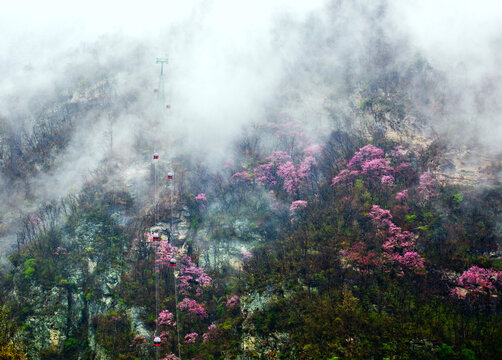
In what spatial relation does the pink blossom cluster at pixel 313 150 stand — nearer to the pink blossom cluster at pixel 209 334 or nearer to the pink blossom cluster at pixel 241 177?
the pink blossom cluster at pixel 241 177

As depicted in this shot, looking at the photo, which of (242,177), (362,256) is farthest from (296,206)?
(362,256)

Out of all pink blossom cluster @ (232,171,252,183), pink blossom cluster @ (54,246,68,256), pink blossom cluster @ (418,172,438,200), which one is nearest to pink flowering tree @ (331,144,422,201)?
pink blossom cluster @ (418,172,438,200)

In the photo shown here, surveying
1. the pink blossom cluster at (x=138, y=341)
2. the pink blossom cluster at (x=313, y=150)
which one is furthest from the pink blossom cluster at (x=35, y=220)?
the pink blossom cluster at (x=313, y=150)

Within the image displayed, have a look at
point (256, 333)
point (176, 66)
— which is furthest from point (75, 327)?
point (176, 66)

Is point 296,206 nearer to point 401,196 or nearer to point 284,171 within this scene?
point 284,171

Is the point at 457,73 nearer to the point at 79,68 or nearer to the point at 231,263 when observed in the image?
the point at 231,263
